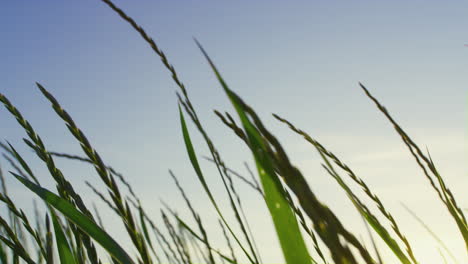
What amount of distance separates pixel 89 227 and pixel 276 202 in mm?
354

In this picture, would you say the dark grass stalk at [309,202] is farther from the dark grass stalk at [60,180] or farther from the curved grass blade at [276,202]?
the dark grass stalk at [60,180]

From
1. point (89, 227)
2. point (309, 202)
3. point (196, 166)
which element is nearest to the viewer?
point (309, 202)

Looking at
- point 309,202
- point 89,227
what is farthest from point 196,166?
point 309,202

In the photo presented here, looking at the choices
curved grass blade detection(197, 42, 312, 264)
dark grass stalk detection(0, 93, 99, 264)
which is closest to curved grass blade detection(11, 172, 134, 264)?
dark grass stalk detection(0, 93, 99, 264)

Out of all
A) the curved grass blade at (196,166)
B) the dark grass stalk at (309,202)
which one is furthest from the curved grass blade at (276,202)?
the curved grass blade at (196,166)

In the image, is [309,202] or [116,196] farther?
[116,196]

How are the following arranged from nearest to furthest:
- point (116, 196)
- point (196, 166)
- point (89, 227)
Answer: point (116, 196), point (89, 227), point (196, 166)

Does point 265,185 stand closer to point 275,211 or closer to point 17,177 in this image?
point 275,211

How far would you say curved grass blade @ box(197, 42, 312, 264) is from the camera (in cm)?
58

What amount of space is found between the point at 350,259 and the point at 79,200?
1.63ft

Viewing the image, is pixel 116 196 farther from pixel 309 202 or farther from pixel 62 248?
pixel 62 248

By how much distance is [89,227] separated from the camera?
0.77 m

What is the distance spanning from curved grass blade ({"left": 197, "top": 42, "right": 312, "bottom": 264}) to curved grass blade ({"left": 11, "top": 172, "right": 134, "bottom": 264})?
0.27 meters

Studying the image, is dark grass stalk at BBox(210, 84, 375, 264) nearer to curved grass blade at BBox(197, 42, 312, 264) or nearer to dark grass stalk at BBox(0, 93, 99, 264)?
curved grass blade at BBox(197, 42, 312, 264)
